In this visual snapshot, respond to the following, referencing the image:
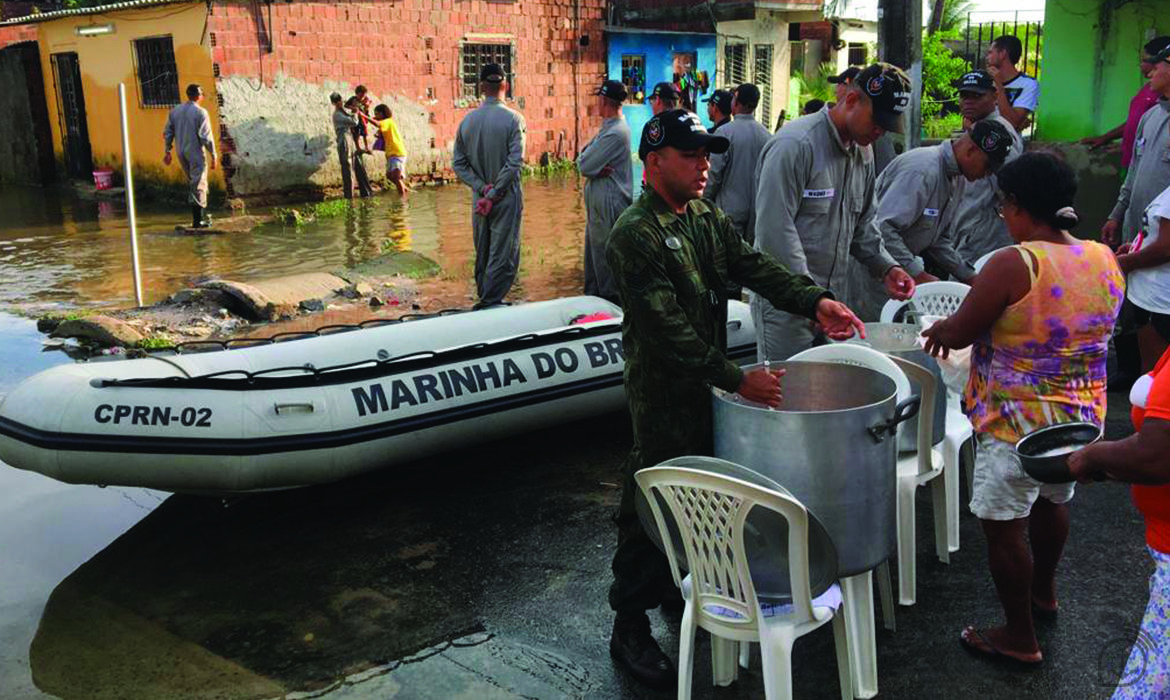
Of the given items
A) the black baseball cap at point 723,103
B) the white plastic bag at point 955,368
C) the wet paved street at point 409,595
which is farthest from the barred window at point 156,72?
the white plastic bag at point 955,368

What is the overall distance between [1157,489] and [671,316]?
1414 millimetres

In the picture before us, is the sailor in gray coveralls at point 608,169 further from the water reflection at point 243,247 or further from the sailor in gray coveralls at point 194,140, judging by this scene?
the sailor in gray coveralls at point 194,140

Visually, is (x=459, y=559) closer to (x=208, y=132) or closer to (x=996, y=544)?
(x=996, y=544)

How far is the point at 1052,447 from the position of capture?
2.54 metres

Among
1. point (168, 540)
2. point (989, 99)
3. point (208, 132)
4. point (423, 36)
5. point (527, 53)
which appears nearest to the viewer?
point (168, 540)

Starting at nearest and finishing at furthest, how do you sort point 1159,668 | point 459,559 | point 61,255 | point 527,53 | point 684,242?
point 1159,668, point 684,242, point 459,559, point 61,255, point 527,53

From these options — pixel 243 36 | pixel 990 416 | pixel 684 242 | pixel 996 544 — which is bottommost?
pixel 996 544

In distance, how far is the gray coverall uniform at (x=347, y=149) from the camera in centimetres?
1631

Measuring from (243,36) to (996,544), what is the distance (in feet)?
49.7

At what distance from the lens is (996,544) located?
3404mm

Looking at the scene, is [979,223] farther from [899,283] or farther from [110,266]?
[110,266]

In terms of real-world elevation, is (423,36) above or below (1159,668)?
above

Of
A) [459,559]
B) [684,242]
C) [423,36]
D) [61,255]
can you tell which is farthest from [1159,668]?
[423,36]

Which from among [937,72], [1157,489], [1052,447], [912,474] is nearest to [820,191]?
[912,474]
